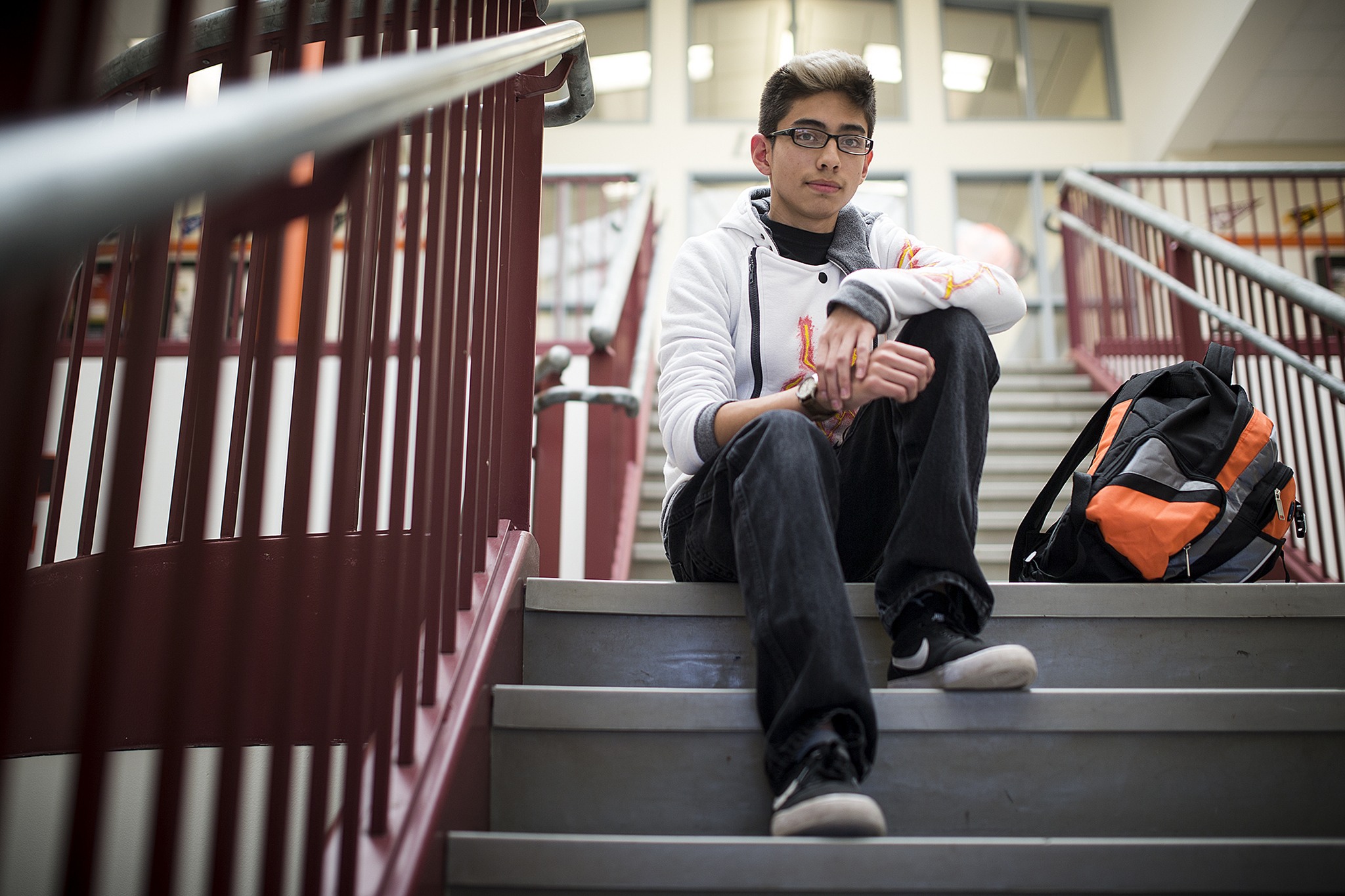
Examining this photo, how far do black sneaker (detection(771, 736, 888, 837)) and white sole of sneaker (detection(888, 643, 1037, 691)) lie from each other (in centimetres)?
18

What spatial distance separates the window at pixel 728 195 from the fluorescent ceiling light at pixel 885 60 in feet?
3.19

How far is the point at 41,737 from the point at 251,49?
130 centimetres

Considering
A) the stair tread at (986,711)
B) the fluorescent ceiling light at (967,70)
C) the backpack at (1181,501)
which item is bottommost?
the stair tread at (986,711)

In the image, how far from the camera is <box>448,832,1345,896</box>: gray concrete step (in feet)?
2.85

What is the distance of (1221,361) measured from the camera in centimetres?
149

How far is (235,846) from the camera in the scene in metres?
0.60

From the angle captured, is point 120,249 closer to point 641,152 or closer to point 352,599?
point 352,599

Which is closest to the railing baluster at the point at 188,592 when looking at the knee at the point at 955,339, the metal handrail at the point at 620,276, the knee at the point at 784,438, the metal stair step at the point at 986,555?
the knee at the point at 784,438

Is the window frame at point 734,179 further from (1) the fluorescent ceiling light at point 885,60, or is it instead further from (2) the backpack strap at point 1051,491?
(2) the backpack strap at point 1051,491

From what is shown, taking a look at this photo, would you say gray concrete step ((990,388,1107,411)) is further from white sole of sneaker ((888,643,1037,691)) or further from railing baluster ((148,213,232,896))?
railing baluster ((148,213,232,896))

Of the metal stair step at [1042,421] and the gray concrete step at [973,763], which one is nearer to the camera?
the gray concrete step at [973,763]

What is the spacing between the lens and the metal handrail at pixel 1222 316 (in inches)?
76.3

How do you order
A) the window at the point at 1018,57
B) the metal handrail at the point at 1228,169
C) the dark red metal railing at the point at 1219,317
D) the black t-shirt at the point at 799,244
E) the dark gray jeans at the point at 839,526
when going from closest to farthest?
the dark gray jeans at the point at 839,526, the black t-shirt at the point at 799,244, the dark red metal railing at the point at 1219,317, the metal handrail at the point at 1228,169, the window at the point at 1018,57

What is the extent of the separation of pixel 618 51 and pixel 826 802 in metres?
8.11
